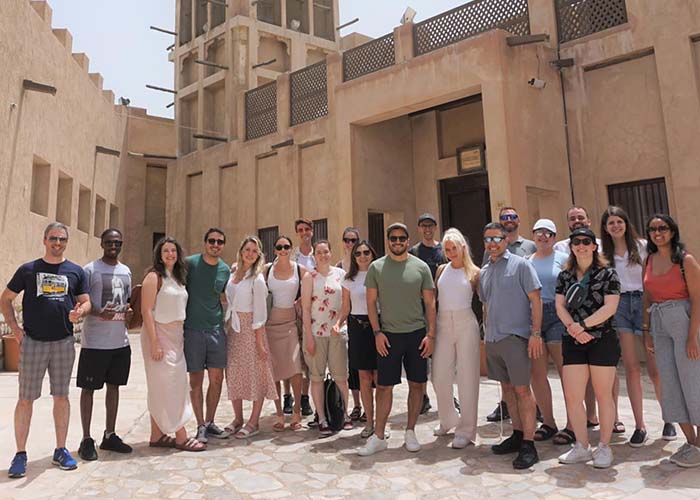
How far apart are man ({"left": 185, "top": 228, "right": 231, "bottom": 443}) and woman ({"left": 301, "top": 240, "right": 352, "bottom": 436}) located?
0.83 meters

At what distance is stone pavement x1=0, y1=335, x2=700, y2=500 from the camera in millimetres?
3842

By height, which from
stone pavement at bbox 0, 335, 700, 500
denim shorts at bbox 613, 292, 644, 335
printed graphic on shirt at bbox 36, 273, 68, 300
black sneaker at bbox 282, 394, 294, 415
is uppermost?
printed graphic on shirt at bbox 36, 273, 68, 300

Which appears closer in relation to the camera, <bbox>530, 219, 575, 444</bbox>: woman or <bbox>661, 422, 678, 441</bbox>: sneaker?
<bbox>661, 422, 678, 441</bbox>: sneaker

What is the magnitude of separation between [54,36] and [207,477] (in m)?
13.5

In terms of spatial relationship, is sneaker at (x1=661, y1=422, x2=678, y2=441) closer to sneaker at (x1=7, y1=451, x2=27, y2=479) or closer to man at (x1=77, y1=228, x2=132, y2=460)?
man at (x1=77, y1=228, x2=132, y2=460)

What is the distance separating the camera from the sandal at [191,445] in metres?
4.95

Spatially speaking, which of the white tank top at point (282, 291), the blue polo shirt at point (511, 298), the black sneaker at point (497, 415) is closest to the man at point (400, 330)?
the blue polo shirt at point (511, 298)

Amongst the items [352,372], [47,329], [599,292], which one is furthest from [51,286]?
[599,292]

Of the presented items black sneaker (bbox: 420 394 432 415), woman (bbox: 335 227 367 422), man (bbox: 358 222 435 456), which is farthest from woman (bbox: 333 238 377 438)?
black sneaker (bbox: 420 394 432 415)

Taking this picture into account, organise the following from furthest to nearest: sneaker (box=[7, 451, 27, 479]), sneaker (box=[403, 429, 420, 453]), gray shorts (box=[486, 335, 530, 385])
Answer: sneaker (box=[403, 429, 420, 453])
gray shorts (box=[486, 335, 530, 385])
sneaker (box=[7, 451, 27, 479])

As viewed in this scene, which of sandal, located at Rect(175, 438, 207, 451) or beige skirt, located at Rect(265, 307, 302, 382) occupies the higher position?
beige skirt, located at Rect(265, 307, 302, 382)

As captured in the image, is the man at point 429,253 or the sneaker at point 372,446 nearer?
the sneaker at point 372,446

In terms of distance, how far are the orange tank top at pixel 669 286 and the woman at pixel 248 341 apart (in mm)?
3426

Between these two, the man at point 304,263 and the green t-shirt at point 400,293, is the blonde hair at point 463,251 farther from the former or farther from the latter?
the man at point 304,263
